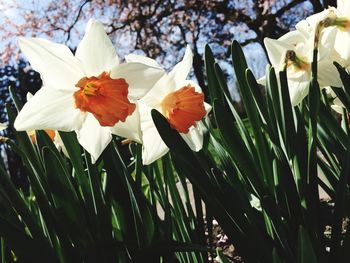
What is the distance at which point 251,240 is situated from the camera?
66 cm

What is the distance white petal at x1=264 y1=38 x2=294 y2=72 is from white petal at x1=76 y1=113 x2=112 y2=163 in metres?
0.33

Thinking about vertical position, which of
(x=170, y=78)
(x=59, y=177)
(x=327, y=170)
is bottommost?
(x=327, y=170)

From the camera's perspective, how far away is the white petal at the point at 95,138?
64 cm

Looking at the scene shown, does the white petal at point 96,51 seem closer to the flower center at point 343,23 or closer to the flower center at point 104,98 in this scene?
the flower center at point 104,98

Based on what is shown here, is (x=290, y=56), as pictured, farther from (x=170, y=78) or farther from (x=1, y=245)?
(x=1, y=245)

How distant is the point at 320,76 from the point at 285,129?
13 cm

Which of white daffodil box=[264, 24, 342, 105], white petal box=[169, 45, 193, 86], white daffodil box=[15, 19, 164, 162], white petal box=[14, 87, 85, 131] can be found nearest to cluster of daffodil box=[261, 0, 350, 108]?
white daffodil box=[264, 24, 342, 105]

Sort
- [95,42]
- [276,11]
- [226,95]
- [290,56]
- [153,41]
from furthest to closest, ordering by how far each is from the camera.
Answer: [153,41]
[276,11]
[226,95]
[290,56]
[95,42]

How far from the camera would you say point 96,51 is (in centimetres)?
65

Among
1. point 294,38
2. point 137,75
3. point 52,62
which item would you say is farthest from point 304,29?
point 52,62

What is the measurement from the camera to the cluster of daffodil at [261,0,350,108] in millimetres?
734

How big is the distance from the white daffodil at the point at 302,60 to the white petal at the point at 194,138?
0.57 feet

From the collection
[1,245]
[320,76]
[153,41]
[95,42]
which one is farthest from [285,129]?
[153,41]

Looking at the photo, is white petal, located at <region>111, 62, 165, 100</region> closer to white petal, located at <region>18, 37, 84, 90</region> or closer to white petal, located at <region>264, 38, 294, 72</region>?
white petal, located at <region>18, 37, 84, 90</region>
